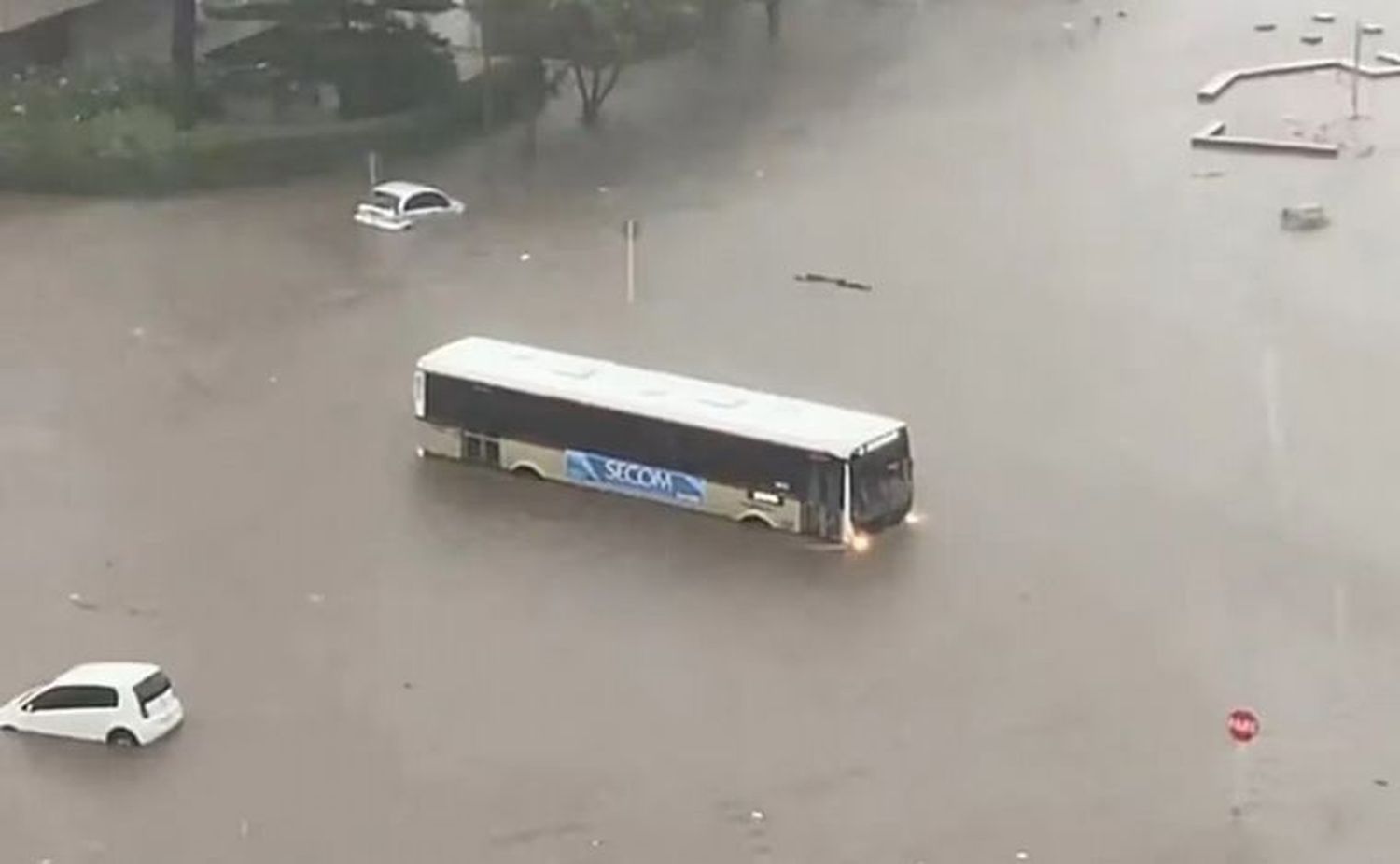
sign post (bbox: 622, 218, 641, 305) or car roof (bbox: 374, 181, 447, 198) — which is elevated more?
car roof (bbox: 374, 181, 447, 198)

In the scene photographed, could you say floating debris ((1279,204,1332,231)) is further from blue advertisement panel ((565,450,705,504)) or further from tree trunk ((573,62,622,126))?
blue advertisement panel ((565,450,705,504))

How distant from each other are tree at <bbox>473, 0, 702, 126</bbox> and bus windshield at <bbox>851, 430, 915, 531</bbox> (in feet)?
Answer: 22.7

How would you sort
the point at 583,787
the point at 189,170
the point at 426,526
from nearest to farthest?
1. the point at 583,787
2. the point at 426,526
3. the point at 189,170

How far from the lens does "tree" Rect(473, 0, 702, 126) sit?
15.8 m

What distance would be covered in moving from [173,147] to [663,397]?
21.3 ft

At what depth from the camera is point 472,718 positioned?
7938mm

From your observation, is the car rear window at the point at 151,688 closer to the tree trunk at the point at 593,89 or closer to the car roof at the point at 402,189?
the car roof at the point at 402,189

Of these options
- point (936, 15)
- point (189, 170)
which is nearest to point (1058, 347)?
point (189, 170)

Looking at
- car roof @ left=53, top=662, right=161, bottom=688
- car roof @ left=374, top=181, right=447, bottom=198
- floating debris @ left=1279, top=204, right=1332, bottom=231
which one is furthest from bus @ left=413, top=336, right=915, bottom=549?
floating debris @ left=1279, top=204, right=1332, bottom=231

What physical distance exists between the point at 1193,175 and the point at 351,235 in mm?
5177

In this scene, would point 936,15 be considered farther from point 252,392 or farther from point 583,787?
point 583,787

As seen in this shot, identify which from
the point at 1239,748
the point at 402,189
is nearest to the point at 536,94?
the point at 402,189

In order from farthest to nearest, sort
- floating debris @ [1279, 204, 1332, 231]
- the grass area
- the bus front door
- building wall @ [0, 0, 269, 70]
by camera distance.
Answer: building wall @ [0, 0, 269, 70]
the grass area
floating debris @ [1279, 204, 1332, 231]
the bus front door

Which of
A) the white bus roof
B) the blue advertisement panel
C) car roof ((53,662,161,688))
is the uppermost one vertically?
the white bus roof
